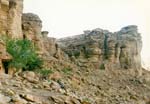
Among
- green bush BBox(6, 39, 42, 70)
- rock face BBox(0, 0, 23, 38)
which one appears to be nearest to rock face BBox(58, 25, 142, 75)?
rock face BBox(0, 0, 23, 38)

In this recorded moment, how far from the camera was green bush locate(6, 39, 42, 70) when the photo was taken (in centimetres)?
2692

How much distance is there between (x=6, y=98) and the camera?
13023 millimetres

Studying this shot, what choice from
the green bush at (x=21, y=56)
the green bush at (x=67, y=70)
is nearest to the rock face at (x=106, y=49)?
the green bush at (x=67, y=70)

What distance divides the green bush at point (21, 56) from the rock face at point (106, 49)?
16.8m

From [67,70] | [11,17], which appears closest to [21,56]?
[11,17]

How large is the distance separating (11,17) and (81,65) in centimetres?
1198

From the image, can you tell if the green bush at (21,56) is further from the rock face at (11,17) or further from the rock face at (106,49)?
the rock face at (106,49)

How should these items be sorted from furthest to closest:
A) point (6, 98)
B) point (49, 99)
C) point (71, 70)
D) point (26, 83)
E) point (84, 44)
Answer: point (84, 44)
point (71, 70)
point (26, 83)
point (49, 99)
point (6, 98)

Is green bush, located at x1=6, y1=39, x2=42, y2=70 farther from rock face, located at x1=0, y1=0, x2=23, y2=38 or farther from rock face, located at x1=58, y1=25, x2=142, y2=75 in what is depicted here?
rock face, located at x1=58, y1=25, x2=142, y2=75

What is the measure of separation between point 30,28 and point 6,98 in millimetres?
28031

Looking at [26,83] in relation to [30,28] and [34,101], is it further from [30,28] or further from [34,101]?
[30,28]

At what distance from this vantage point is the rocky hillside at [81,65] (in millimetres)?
21395

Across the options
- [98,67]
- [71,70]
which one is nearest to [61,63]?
[71,70]

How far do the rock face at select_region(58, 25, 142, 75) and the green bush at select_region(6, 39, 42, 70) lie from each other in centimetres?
1678
